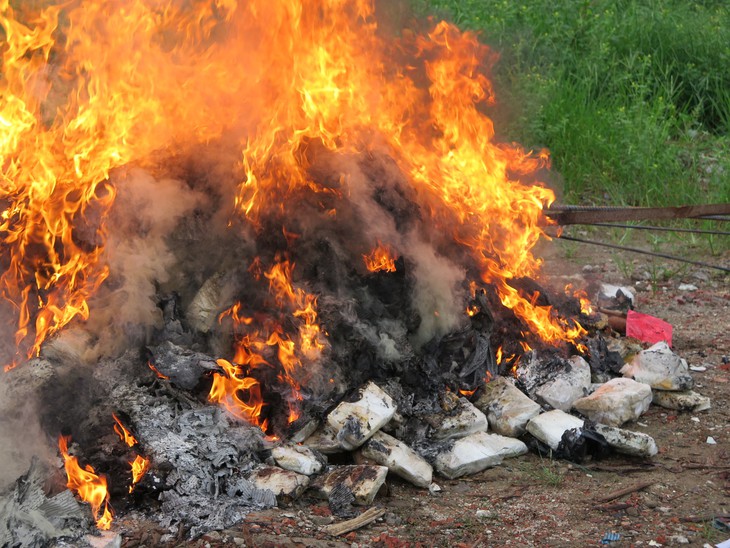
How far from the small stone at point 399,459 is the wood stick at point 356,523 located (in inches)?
13.5

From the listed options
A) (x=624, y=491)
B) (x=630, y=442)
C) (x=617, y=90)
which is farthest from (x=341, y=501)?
(x=617, y=90)

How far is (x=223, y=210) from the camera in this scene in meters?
5.00

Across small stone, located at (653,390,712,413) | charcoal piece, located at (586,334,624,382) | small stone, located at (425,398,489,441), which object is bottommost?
small stone, located at (653,390,712,413)

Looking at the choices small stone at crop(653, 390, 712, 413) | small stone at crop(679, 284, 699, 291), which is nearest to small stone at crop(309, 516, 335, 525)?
small stone at crop(653, 390, 712, 413)

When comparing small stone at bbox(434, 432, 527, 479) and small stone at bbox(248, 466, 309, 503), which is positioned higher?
small stone at bbox(248, 466, 309, 503)

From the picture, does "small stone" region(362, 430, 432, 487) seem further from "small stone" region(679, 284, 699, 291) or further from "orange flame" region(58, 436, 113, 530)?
"small stone" region(679, 284, 699, 291)

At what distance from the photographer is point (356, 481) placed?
4.01m

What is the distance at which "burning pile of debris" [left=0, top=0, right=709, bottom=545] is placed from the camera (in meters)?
4.15

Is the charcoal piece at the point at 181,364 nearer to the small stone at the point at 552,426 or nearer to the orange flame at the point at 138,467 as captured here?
the orange flame at the point at 138,467

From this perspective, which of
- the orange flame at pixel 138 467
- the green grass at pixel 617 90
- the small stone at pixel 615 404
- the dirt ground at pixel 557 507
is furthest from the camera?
the green grass at pixel 617 90

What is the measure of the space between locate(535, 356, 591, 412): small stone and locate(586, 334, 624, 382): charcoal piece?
0.24 metres

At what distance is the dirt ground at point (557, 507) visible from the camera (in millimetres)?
3656

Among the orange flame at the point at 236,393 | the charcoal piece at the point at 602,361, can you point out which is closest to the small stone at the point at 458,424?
the orange flame at the point at 236,393

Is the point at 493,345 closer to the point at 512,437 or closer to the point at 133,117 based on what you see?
the point at 512,437
